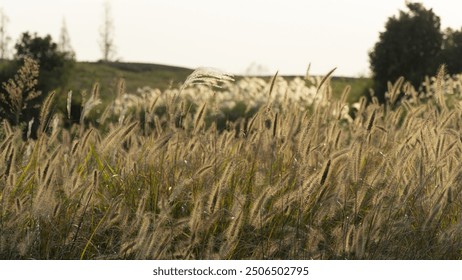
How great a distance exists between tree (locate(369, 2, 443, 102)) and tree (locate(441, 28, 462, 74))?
11.7 inches

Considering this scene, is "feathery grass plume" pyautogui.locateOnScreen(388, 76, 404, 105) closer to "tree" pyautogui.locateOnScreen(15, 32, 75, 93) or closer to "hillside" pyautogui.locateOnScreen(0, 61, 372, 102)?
"tree" pyautogui.locateOnScreen(15, 32, 75, 93)

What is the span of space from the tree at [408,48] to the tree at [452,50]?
296 millimetres

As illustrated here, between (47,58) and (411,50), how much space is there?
9.43m

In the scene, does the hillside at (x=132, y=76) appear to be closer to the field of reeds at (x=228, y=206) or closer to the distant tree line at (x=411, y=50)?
the distant tree line at (x=411, y=50)

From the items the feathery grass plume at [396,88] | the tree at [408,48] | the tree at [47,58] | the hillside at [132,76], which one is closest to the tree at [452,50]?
the tree at [408,48]

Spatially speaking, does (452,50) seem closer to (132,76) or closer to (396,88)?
(132,76)

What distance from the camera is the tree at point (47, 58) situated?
54.4 ft

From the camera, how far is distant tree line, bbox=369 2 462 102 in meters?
19.7

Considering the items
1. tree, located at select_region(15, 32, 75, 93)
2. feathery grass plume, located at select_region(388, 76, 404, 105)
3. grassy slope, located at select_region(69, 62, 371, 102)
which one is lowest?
grassy slope, located at select_region(69, 62, 371, 102)

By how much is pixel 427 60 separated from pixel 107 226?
18.2 m

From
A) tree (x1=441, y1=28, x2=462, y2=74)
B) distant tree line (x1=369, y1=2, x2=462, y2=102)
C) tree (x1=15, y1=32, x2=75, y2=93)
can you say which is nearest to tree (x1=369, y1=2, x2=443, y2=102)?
distant tree line (x1=369, y1=2, x2=462, y2=102)

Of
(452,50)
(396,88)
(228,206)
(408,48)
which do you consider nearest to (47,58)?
(408,48)

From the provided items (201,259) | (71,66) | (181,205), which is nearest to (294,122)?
(181,205)
